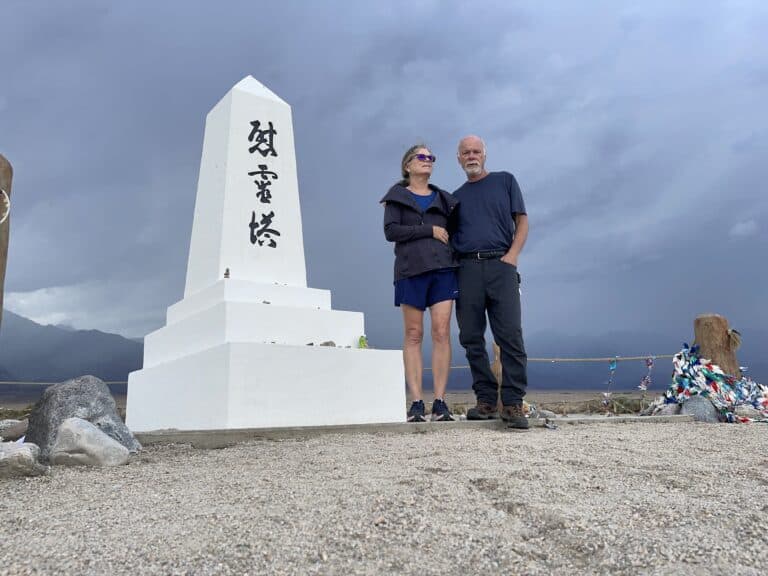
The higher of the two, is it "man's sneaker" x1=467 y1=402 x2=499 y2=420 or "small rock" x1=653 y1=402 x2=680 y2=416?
"man's sneaker" x1=467 y1=402 x2=499 y2=420

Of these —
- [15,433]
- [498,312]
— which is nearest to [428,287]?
[498,312]

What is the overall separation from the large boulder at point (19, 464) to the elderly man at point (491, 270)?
7.94 feet

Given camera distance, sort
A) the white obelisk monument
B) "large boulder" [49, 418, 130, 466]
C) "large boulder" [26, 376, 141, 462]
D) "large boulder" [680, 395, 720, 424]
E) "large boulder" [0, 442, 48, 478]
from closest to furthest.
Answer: "large boulder" [0, 442, 48, 478] → "large boulder" [49, 418, 130, 466] → "large boulder" [26, 376, 141, 462] → the white obelisk monument → "large boulder" [680, 395, 720, 424]

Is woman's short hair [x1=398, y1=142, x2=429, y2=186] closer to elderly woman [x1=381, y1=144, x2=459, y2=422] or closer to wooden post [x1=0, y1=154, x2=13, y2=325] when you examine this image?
elderly woman [x1=381, y1=144, x2=459, y2=422]

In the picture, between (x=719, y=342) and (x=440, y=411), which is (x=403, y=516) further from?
(x=719, y=342)

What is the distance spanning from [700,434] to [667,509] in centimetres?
221

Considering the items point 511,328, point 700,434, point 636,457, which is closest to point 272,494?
point 636,457

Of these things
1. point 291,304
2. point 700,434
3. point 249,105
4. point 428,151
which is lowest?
point 700,434

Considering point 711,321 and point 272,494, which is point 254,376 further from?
point 711,321

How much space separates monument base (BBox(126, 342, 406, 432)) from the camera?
13.6 feet

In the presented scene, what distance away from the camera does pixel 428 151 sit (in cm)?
386

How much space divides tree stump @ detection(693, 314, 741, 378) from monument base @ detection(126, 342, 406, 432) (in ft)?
10.6

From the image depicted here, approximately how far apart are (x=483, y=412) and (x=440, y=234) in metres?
1.27

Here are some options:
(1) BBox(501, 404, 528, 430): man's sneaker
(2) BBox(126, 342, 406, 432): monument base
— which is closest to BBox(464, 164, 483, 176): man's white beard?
(1) BBox(501, 404, 528, 430): man's sneaker
